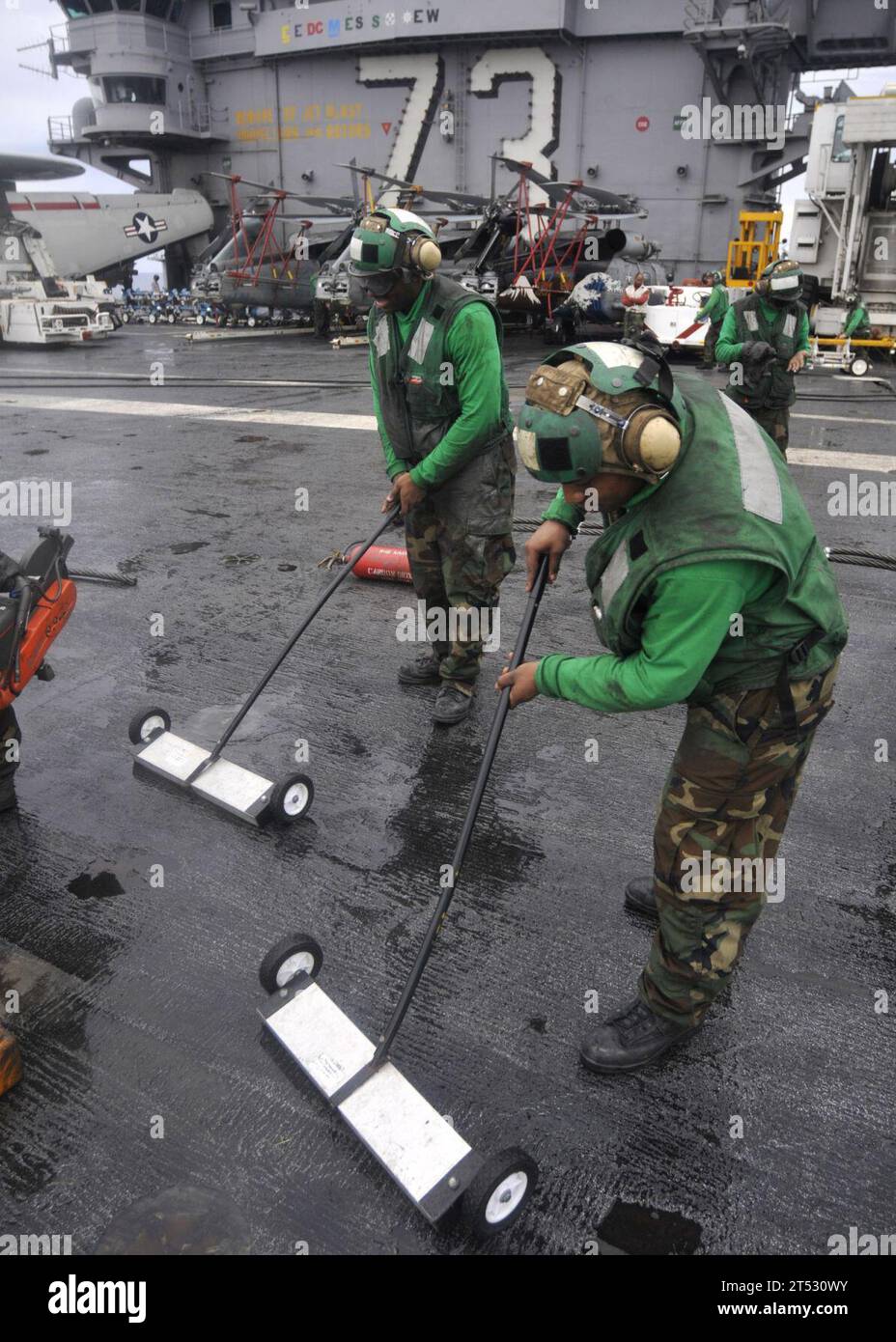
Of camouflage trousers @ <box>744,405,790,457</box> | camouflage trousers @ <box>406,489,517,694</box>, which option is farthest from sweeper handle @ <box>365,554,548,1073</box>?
camouflage trousers @ <box>744,405,790,457</box>

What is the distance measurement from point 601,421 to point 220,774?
227 cm

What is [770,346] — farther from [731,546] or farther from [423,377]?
[731,546]

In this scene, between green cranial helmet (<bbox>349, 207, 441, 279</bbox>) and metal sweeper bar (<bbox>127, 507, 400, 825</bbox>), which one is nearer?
metal sweeper bar (<bbox>127, 507, 400, 825</bbox>)

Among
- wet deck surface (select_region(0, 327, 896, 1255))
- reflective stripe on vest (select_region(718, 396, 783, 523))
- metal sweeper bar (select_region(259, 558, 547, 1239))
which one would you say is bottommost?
wet deck surface (select_region(0, 327, 896, 1255))

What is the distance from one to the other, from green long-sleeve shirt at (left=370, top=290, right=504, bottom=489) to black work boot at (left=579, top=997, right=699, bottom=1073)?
7.57 ft

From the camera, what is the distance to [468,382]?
365 cm

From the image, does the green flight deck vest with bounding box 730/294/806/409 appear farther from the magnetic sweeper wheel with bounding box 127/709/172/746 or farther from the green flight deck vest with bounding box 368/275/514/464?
the magnetic sweeper wheel with bounding box 127/709/172/746

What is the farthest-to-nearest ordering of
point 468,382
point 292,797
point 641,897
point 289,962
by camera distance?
point 468,382 → point 292,797 → point 641,897 → point 289,962

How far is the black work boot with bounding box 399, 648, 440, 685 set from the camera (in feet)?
14.7

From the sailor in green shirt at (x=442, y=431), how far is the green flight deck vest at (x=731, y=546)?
1.70 meters

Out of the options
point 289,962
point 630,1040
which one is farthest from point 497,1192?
point 289,962

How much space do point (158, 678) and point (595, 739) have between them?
229cm
